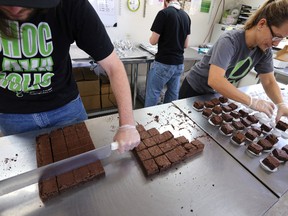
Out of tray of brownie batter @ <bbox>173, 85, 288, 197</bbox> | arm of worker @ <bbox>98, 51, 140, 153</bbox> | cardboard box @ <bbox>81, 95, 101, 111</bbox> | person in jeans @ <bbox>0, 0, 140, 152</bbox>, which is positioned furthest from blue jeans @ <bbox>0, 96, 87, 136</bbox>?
cardboard box @ <bbox>81, 95, 101, 111</bbox>

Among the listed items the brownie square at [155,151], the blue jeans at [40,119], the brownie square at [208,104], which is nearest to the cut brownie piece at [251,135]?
the brownie square at [208,104]

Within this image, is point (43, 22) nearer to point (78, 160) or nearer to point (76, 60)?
point (78, 160)

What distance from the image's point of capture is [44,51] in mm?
847

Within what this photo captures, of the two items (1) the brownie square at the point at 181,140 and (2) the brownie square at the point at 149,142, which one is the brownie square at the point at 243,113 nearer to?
(1) the brownie square at the point at 181,140

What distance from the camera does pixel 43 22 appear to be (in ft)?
2.63

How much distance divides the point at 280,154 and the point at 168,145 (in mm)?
612

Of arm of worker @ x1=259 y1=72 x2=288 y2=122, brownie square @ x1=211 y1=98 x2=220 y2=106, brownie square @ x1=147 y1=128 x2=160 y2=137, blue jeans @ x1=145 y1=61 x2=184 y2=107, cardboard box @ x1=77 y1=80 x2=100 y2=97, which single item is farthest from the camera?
cardboard box @ x1=77 y1=80 x2=100 y2=97

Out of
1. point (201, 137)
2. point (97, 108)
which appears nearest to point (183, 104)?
point (201, 137)

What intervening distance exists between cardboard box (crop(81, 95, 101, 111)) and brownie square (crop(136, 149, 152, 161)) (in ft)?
6.16

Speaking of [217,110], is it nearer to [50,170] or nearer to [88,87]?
[50,170]

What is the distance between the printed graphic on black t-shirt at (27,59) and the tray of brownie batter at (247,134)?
35.7 inches

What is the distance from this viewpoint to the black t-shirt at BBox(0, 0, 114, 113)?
0.79 m

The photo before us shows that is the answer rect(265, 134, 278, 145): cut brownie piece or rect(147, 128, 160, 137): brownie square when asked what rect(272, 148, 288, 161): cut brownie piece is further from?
rect(147, 128, 160, 137): brownie square

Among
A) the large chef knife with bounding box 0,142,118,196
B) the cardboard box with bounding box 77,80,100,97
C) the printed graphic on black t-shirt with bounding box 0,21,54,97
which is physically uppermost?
the printed graphic on black t-shirt with bounding box 0,21,54,97
